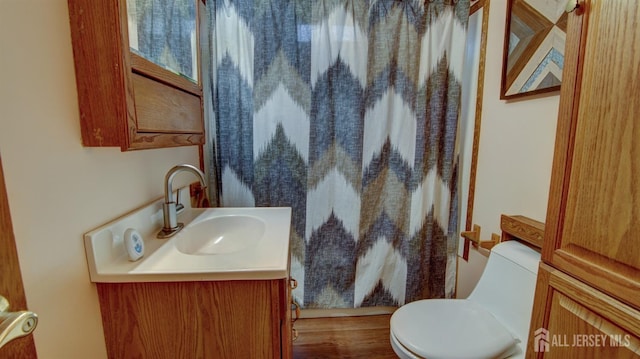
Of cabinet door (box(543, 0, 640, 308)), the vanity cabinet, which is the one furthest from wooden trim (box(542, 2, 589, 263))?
the vanity cabinet

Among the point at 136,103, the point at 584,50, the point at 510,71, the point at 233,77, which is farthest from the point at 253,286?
the point at 510,71

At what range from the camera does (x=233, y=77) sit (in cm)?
158

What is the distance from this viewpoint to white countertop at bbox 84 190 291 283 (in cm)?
79

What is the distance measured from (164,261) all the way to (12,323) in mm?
495

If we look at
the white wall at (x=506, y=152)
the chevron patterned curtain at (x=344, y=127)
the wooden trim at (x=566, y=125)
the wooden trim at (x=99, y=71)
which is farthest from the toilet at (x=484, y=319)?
the wooden trim at (x=99, y=71)

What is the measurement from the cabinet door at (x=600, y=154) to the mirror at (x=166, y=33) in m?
1.08

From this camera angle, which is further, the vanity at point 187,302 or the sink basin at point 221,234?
the sink basin at point 221,234

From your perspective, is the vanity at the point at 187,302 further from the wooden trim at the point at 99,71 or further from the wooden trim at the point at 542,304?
the wooden trim at the point at 542,304

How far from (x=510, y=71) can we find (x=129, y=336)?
184 centimetres

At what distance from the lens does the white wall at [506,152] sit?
121 centimetres

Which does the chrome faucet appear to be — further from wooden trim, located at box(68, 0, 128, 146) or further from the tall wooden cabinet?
the tall wooden cabinet

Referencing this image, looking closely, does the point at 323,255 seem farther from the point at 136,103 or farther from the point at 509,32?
the point at 509,32

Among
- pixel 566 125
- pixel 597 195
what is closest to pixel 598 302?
pixel 597 195

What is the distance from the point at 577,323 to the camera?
60 centimetres
